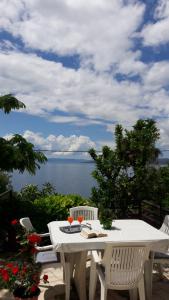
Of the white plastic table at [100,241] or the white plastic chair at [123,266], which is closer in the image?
the white plastic chair at [123,266]

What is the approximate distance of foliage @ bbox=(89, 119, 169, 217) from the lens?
578 centimetres

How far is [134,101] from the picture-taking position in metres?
8.79

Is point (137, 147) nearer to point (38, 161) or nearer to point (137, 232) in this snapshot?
point (38, 161)

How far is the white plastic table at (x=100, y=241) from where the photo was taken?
3270 millimetres

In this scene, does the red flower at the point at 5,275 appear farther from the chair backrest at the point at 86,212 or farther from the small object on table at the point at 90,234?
the chair backrest at the point at 86,212

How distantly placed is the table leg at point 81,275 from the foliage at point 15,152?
7.22 ft

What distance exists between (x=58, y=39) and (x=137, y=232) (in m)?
3.57

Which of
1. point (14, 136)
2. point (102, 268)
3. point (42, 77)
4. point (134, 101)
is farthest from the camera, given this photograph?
point (134, 101)

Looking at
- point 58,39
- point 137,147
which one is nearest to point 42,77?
point 58,39

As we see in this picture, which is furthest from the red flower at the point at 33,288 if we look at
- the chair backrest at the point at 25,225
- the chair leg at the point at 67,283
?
the chair backrest at the point at 25,225

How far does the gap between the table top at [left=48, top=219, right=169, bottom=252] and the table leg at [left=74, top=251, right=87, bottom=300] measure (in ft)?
1.05

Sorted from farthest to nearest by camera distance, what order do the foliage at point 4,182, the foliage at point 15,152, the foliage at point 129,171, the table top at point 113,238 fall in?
the foliage at point 4,182 < the foliage at point 129,171 < the foliage at point 15,152 < the table top at point 113,238

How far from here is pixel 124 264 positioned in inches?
122

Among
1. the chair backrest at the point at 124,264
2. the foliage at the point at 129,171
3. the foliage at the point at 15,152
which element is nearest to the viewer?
the chair backrest at the point at 124,264
